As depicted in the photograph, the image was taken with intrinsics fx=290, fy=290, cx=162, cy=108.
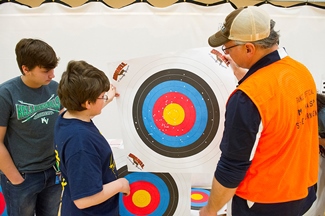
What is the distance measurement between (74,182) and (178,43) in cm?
160

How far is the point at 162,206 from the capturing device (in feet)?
5.44

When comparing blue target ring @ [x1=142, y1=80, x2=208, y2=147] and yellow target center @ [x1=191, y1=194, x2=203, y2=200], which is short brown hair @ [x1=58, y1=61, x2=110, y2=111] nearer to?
blue target ring @ [x1=142, y1=80, x2=208, y2=147]

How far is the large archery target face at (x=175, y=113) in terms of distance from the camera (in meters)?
1.41

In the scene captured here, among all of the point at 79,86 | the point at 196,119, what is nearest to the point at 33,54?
the point at 79,86

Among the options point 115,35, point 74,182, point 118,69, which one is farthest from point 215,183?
point 115,35

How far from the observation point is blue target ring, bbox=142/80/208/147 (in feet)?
4.63

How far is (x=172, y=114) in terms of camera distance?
1.44 metres

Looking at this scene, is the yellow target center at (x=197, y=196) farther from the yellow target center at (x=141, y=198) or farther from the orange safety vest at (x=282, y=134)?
the orange safety vest at (x=282, y=134)

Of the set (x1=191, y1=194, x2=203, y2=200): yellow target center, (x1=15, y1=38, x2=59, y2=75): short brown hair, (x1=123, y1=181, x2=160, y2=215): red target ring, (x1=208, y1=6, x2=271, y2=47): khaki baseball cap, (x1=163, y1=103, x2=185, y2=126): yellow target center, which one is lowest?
(x1=191, y1=194, x2=203, y2=200): yellow target center

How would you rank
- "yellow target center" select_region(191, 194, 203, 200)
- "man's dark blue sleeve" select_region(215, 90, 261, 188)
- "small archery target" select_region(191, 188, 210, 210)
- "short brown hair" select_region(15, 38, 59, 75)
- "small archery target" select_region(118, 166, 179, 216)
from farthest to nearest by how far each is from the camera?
"yellow target center" select_region(191, 194, 203, 200) < "small archery target" select_region(191, 188, 210, 210) < "small archery target" select_region(118, 166, 179, 216) < "short brown hair" select_region(15, 38, 59, 75) < "man's dark blue sleeve" select_region(215, 90, 261, 188)

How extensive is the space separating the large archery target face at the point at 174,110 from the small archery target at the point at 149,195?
161 millimetres

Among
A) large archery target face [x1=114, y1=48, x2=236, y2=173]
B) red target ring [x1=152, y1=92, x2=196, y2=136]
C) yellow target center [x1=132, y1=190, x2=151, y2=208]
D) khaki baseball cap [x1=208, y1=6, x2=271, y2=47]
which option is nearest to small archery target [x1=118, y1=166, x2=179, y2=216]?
yellow target center [x1=132, y1=190, x2=151, y2=208]

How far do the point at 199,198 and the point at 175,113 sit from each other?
108 cm

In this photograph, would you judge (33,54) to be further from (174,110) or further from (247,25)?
(247,25)
